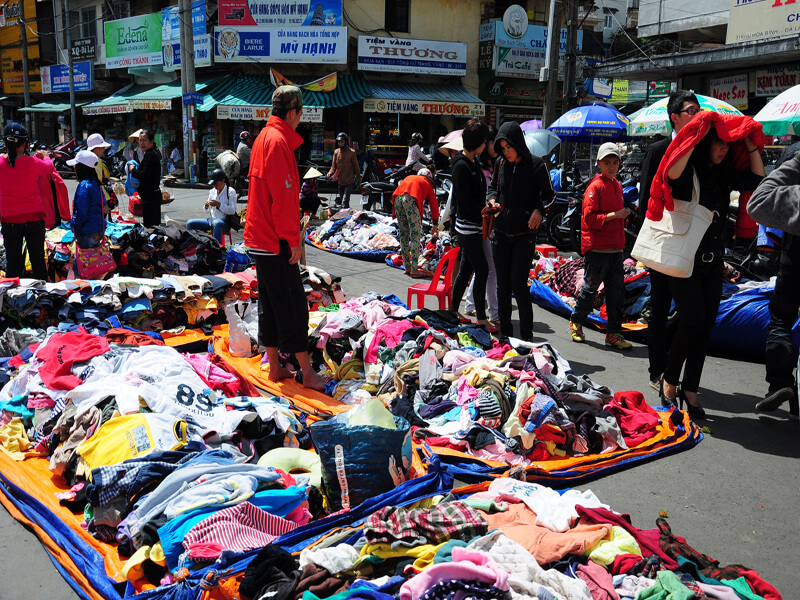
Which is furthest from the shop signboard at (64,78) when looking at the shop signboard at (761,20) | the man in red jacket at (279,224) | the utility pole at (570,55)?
the man in red jacket at (279,224)

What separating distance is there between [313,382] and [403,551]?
267 centimetres

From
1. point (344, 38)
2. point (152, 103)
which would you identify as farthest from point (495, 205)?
point (152, 103)

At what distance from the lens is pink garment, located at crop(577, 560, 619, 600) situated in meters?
2.70

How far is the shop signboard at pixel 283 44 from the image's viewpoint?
2453 cm

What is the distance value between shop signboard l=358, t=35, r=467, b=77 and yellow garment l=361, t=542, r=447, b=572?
Result: 23.9 m

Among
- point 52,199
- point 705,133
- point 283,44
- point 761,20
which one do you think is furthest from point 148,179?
point 283,44

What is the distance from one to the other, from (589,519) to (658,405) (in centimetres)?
238

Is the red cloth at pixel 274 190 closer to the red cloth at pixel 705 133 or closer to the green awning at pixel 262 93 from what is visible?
the red cloth at pixel 705 133

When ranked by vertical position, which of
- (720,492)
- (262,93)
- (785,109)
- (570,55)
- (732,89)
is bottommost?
(720,492)

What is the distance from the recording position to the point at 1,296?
6312 mm

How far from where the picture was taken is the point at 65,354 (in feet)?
16.1

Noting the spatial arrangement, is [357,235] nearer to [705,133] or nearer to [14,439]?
[705,133]

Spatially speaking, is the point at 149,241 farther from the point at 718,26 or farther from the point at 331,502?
the point at 718,26

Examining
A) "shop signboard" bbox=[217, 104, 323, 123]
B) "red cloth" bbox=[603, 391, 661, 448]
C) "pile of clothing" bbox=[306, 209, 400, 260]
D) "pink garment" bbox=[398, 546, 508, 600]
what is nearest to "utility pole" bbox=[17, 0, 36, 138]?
"shop signboard" bbox=[217, 104, 323, 123]
